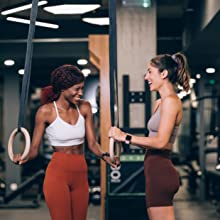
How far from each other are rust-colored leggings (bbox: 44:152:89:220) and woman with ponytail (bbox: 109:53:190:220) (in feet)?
1.24

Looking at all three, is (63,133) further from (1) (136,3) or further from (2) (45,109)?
(1) (136,3)

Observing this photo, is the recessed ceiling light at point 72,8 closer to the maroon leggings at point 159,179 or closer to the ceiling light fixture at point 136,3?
the ceiling light fixture at point 136,3

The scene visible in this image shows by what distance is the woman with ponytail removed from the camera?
10.4ft

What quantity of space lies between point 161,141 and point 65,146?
63 centimetres

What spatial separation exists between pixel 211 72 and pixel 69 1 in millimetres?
5158

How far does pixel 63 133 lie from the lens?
345 cm

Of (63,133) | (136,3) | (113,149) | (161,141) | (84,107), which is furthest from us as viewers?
(136,3)

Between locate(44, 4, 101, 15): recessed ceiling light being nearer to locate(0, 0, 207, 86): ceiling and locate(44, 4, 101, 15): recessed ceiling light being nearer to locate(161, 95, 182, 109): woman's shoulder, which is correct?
locate(0, 0, 207, 86): ceiling

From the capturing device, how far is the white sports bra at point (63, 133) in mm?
3449

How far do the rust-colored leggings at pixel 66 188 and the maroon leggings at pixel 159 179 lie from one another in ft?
1.43

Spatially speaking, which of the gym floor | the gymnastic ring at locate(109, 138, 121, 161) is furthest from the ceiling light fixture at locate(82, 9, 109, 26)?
the gymnastic ring at locate(109, 138, 121, 161)

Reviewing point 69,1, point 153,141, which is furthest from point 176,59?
point 69,1

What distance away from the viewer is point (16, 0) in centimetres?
651

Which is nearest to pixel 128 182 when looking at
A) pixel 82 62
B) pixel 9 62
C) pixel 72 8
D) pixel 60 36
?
pixel 72 8
